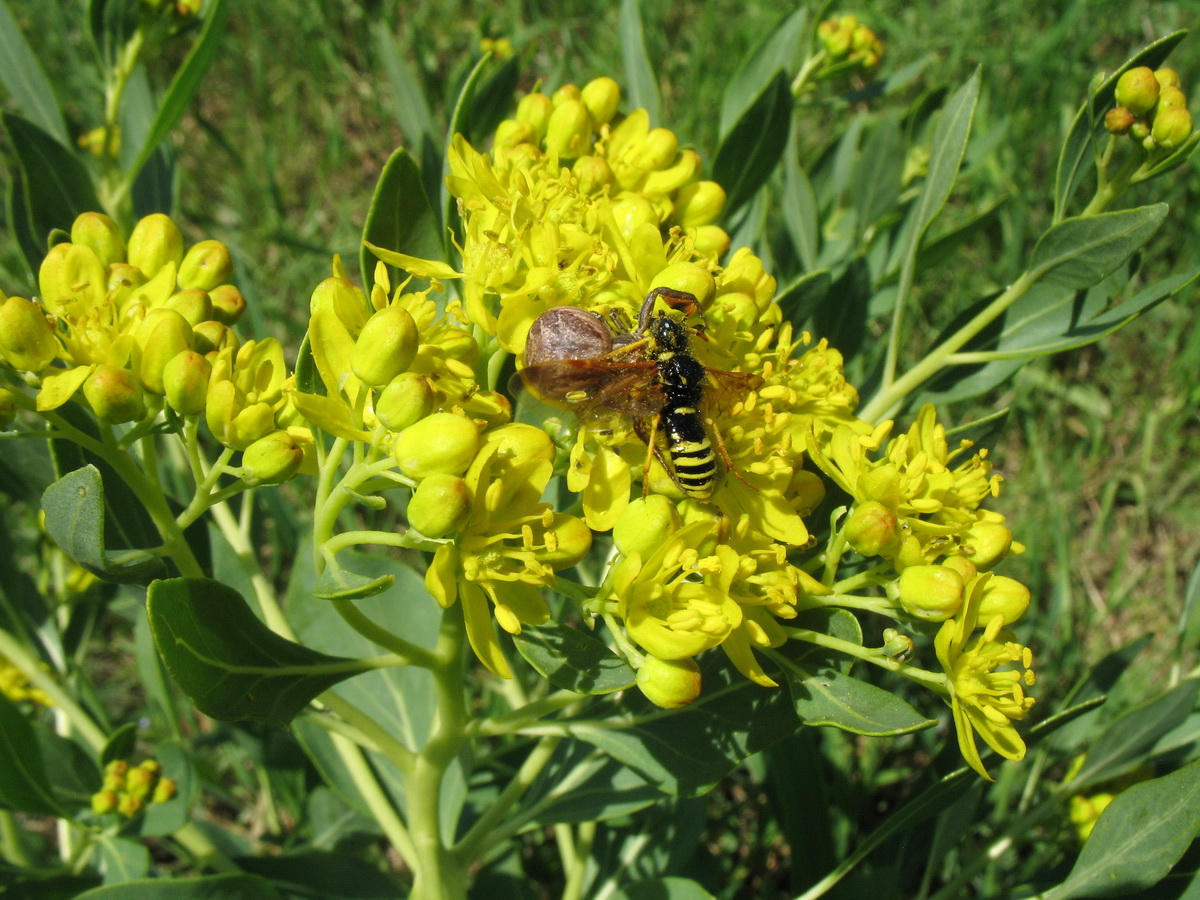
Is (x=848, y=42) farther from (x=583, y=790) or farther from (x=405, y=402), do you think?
(x=583, y=790)

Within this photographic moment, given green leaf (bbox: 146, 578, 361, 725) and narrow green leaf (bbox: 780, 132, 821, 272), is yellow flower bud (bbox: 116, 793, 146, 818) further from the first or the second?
narrow green leaf (bbox: 780, 132, 821, 272)

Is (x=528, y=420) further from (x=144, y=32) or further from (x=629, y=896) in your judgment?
(x=144, y=32)

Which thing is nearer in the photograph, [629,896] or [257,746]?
[629,896]

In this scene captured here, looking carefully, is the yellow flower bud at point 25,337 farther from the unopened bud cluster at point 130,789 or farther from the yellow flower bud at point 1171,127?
the yellow flower bud at point 1171,127

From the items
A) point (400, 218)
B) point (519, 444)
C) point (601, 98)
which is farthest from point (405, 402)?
point (601, 98)

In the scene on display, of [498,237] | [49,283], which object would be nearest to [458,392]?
[498,237]

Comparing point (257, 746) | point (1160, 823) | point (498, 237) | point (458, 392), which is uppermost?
point (498, 237)
